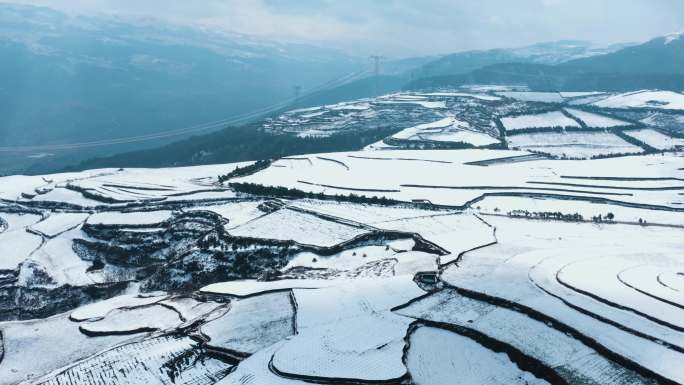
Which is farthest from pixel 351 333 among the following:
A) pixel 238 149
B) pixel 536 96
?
pixel 536 96

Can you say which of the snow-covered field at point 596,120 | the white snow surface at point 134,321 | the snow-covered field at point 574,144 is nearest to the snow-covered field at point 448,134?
the snow-covered field at point 574,144

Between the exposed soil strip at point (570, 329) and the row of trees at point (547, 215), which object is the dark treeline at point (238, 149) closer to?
the row of trees at point (547, 215)

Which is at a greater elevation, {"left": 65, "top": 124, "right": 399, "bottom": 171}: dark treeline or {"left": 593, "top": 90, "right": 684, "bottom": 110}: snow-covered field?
{"left": 593, "top": 90, "right": 684, "bottom": 110}: snow-covered field

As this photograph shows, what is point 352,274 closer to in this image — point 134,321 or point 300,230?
point 300,230

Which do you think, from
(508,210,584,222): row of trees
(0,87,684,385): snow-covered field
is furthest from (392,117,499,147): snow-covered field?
(508,210,584,222): row of trees

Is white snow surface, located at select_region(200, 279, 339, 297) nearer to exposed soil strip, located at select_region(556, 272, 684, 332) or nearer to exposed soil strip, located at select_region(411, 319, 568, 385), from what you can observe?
exposed soil strip, located at select_region(411, 319, 568, 385)

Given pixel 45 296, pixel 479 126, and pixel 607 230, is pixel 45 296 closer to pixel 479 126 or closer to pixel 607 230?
pixel 607 230

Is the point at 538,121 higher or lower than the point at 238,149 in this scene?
higher

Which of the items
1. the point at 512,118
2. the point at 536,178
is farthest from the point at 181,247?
the point at 512,118

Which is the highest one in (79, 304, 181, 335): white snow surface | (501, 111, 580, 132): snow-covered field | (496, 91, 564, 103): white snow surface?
(496, 91, 564, 103): white snow surface
